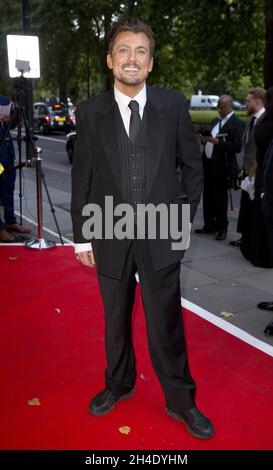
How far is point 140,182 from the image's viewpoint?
99.9 inches

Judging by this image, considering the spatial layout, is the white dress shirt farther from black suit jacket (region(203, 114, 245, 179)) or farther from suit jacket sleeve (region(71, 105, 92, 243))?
black suit jacket (region(203, 114, 245, 179))

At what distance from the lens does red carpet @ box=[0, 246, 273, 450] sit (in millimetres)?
2715

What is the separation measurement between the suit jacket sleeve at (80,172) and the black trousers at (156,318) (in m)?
0.35

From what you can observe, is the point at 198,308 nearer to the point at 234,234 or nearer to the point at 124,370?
the point at 124,370

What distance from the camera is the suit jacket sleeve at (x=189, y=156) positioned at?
2590 millimetres

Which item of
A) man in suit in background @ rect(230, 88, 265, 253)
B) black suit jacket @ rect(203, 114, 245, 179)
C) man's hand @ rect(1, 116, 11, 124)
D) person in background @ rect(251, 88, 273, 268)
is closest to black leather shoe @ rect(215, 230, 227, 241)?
man in suit in background @ rect(230, 88, 265, 253)


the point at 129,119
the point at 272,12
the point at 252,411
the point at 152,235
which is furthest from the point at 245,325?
the point at 272,12

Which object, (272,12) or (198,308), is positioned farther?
(272,12)

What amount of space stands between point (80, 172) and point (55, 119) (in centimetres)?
2539

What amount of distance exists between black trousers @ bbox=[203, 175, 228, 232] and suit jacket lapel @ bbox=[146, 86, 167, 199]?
14.4 feet

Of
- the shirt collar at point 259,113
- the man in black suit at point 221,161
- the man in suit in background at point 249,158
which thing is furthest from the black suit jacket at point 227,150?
the shirt collar at point 259,113

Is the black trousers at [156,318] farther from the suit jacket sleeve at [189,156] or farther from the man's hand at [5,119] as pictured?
the man's hand at [5,119]
